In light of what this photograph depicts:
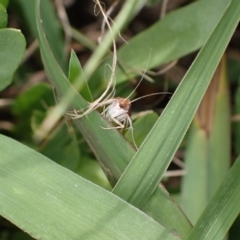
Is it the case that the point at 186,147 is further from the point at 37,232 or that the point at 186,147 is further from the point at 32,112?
the point at 37,232

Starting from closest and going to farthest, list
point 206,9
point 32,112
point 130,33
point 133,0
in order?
point 133,0 → point 206,9 → point 32,112 → point 130,33

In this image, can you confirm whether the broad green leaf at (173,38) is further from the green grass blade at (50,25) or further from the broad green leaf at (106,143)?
the broad green leaf at (106,143)

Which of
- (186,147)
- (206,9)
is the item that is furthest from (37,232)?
(206,9)

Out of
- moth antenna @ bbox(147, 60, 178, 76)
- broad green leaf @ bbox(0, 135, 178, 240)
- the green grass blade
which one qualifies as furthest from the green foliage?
the green grass blade

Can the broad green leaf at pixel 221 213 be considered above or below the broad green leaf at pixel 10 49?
below

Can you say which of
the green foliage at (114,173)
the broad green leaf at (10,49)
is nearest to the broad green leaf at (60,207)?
the green foliage at (114,173)

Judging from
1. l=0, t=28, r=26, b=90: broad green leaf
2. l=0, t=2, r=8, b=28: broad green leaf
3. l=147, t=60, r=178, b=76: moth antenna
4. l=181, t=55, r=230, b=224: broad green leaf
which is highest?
l=0, t=2, r=8, b=28: broad green leaf

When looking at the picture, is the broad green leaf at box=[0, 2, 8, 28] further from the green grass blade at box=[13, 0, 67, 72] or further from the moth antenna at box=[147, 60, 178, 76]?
the moth antenna at box=[147, 60, 178, 76]
